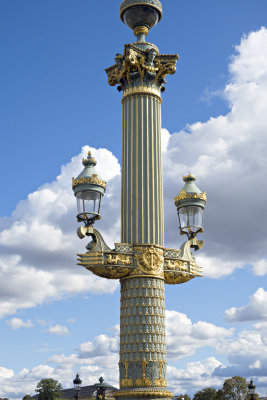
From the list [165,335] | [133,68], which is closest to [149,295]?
[165,335]

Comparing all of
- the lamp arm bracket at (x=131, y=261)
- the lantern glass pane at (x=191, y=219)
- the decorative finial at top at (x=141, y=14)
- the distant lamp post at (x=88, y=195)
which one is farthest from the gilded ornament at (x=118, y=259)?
the decorative finial at top at (x=141, y=14)

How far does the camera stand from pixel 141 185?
21.8 meters

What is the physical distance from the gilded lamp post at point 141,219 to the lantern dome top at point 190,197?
1.7 inches

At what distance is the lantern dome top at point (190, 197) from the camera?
2316 cm

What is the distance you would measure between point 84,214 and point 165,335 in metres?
5.48

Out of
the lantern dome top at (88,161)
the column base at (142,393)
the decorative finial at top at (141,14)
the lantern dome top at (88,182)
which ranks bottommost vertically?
the column base at (142,393)

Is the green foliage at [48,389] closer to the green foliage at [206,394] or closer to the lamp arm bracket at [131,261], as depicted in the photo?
the green foliage at [206,394]

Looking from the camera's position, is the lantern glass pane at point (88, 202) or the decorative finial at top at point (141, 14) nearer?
the lantern glass pane at point (88, 202)

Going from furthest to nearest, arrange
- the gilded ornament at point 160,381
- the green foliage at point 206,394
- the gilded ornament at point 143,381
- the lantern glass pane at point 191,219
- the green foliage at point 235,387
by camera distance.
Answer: the green foliage at point 206,394
the green foliage at point 235,387
the lantern glass pane at point 191,219
the gilded ornament at point 160,381
the gilded ornament at point 143,381

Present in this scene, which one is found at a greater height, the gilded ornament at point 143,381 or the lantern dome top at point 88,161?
the lantern dome top at point 88,161

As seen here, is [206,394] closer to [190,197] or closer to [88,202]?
[190,197]

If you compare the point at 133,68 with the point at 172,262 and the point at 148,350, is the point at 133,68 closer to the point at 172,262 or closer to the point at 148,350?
the point at 172,262

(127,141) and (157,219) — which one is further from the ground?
(127,141)

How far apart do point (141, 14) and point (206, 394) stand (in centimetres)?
6536
